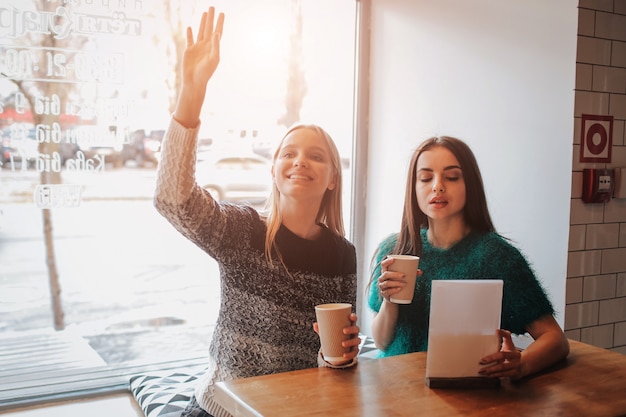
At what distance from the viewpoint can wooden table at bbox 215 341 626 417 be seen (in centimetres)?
141

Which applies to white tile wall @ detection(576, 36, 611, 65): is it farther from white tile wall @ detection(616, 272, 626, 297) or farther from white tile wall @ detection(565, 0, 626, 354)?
white tile wall @ detection(616, 272, 626, 297)

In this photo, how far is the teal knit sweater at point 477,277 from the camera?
1.95m

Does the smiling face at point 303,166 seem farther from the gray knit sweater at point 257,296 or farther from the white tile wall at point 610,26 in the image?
the white tile wall at point 610,26

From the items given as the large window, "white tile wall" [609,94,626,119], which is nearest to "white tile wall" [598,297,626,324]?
"white tile wall" [609,94,626,119]

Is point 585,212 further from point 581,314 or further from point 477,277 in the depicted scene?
point 477,277

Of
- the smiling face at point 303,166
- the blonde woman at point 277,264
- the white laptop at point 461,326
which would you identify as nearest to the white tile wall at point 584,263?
the blonde woman at point 277,264

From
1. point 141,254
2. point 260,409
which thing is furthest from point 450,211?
point 141,254

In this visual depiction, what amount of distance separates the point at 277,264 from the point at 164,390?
4.18 feet

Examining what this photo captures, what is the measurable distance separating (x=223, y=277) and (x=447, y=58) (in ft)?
5.70

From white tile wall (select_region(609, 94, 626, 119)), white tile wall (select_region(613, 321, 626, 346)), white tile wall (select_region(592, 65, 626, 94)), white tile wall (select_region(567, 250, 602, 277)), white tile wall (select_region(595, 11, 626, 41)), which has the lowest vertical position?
white tile wall (select_region(613, 321, 626, 346))

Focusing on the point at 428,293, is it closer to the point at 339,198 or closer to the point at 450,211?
the point at 450,211

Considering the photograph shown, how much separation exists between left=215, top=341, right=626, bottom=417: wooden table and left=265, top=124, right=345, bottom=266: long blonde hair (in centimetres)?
53

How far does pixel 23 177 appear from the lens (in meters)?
3.08

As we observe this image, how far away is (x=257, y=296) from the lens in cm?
207
